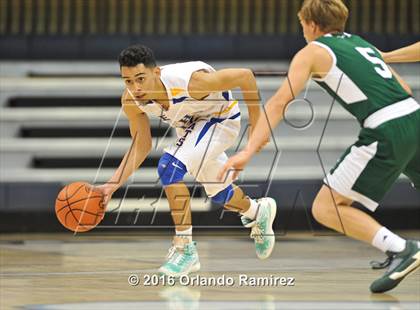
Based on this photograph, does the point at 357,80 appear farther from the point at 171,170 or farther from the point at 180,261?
the point at 180,261

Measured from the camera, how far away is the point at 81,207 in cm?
684

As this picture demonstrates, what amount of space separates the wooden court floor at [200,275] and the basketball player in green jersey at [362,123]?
34cm

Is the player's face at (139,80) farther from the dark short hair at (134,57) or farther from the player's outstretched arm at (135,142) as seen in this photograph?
the player's outstretched arm at (135,142)

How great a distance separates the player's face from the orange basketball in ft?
2.27

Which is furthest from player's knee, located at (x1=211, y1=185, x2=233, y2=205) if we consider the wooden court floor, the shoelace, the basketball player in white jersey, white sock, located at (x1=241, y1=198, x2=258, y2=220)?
the wooden court floor

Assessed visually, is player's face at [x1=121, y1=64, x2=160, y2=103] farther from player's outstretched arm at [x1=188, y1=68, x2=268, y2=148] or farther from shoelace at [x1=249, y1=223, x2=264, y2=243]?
shoelace at [x1=249, y1=223, x2=264, y2=243]

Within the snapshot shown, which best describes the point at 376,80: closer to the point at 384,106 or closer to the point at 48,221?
the point at 384,106

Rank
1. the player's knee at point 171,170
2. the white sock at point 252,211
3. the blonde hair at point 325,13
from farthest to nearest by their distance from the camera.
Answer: the white sock at point 252,211 < the player's knee at point 171,170 < the blonde hair at point 325,13

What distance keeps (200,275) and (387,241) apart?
5.75 ft

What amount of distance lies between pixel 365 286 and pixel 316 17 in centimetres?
168

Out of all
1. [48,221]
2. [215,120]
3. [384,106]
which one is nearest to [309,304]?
[384,106]

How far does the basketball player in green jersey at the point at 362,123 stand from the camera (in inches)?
223

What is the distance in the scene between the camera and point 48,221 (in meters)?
12.2

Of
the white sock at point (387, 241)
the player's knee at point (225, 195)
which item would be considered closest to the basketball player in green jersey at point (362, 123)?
the white sock at point (387, 241)
